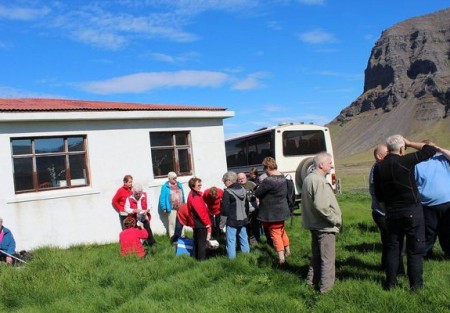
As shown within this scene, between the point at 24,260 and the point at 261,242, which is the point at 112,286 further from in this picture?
the point at 261,242

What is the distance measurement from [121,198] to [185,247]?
9.79ft

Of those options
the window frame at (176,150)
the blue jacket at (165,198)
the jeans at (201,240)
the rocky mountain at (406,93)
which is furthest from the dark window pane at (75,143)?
the rocky mountain at (406,93)

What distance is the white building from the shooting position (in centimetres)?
1082

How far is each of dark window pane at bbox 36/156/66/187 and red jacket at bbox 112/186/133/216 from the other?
136cm

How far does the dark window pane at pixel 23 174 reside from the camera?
10.9m

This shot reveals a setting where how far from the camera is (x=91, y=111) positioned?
38.8 feet

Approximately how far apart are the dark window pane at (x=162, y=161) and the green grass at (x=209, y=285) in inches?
157

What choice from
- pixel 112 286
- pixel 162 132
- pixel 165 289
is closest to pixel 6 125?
pixel 162 132

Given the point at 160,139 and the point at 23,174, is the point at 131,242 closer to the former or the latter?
the point at 23,174

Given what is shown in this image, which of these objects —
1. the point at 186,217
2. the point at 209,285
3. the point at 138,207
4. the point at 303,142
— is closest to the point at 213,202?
the point at 186,217

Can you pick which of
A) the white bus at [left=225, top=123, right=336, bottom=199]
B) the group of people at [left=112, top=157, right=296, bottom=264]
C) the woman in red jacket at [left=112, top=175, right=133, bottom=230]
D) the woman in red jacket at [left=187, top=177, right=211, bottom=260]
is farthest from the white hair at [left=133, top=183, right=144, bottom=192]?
the white bus at [left=225, top=123, right=336, bottom=199]

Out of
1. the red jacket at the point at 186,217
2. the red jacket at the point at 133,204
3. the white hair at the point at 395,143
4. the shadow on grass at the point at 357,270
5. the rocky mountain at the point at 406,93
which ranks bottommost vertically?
the shadow on grass at the point at 357,270

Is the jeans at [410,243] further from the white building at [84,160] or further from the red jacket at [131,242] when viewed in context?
the white building at [84,160]

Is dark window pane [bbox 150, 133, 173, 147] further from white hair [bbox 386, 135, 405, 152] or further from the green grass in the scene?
white hair [bbox 386, 135, 405, 152]
